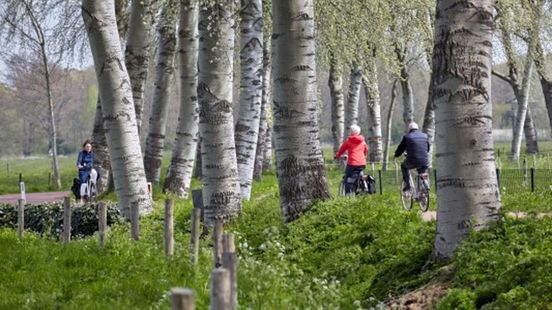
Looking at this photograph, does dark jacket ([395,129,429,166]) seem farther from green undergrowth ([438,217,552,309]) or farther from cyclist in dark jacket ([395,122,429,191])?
green undergrowth ([438,217,552,309])

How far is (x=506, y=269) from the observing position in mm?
6344

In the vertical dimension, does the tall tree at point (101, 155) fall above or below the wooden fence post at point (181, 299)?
above

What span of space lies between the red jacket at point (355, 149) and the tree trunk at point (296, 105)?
4560 mm

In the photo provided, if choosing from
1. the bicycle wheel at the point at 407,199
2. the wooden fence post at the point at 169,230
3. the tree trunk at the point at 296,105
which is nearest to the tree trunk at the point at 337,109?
the bicycle wheel at the point at 407,199

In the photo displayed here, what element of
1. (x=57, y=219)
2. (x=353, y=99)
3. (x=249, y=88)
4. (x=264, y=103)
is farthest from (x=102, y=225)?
(x=353, y=99)

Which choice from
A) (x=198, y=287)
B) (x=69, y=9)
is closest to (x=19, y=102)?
(x=69, y=9)

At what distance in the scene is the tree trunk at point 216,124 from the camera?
12430mm

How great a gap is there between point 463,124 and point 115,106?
7572 millimetres

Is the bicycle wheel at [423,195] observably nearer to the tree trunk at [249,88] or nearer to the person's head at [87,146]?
the tree trunk at [249,88]

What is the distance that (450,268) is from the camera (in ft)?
23.1

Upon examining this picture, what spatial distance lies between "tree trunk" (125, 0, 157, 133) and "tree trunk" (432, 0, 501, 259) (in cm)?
1089

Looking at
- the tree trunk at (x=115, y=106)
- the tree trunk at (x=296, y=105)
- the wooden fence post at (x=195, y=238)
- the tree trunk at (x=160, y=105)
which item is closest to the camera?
the wooden fence post at (x=195, y=238)

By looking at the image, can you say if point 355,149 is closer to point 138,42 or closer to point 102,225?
point 138,42

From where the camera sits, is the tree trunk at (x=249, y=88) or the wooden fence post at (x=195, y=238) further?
the tree trunk at (x=249, y=88)
